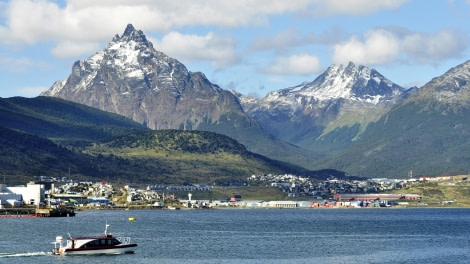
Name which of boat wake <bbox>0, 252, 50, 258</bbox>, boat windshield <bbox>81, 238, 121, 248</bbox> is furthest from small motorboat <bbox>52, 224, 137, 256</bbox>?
boat wake <bbox>0, 252, 50, 258</bbox>

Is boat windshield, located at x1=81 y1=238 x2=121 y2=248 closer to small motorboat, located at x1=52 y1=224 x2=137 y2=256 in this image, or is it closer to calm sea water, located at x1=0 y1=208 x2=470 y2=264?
small motorboat, located at x1=52 y1=224 x2=137 y2=256

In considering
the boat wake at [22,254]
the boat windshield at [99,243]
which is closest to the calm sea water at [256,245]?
the boat wake at [22,254]

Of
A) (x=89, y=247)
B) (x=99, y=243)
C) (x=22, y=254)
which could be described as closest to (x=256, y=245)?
(x=99, y=243)

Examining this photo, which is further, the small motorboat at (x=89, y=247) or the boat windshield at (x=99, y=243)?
the boat windshield at (x=99, y=243)

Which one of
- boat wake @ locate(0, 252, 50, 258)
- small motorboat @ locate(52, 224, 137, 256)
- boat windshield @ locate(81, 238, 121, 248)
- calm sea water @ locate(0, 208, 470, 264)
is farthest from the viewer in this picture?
boat windshield @ locate(81, 238, 121, 248)

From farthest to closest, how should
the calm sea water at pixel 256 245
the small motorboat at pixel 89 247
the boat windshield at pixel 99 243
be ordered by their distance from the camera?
the boat windshield at pixel 99 243 < the small motorboat at pixel 89 247 < the calm sea water at pixel 256 245

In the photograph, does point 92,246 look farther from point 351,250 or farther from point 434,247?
point 434,247

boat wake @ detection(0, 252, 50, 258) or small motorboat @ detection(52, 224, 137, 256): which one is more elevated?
small motorboat @ detection(52, 224, 137, 256)

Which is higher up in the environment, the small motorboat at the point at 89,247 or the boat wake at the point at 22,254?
the small motorboat at the point at 89,247

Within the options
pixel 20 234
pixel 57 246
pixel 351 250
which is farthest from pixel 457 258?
pixel 20 234

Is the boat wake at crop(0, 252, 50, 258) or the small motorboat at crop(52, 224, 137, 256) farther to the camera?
the small motorboat at crop(52, 224, 137, 256)

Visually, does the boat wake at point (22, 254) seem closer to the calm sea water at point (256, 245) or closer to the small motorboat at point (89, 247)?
the calm sea water at point (256, 245)

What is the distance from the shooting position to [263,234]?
594 feet

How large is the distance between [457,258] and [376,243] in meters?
27.4
